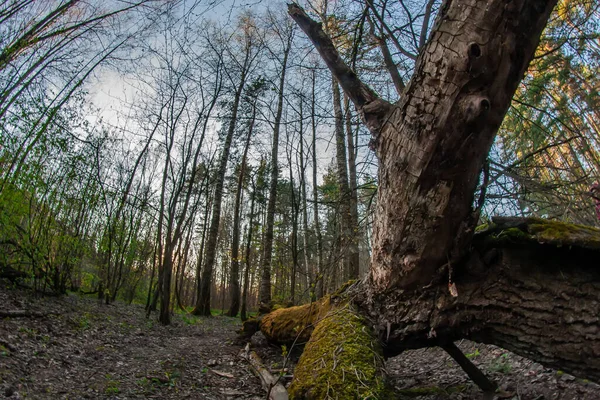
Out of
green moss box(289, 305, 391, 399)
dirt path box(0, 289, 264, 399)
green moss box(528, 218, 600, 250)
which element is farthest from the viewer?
dirt path box(0, 289, 264, 399)

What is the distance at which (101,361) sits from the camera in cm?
359

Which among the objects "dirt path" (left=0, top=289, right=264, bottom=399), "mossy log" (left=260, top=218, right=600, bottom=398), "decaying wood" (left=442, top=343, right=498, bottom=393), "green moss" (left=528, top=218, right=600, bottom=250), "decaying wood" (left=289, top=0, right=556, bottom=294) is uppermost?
"decaying wood" (left=289, top=0, right=556, bottom=294)

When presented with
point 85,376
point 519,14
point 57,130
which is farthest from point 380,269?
point 57,130

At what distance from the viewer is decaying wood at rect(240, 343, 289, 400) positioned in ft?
7.60

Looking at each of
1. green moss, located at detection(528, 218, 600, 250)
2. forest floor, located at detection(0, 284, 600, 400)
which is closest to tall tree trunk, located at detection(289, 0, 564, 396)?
green moss, located at detection(528, 218, 600, 250)

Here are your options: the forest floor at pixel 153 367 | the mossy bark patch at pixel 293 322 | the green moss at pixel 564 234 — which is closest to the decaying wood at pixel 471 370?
the forest floor at pixel 153 367

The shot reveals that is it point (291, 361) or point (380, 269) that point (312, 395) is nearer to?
point (380, 269)

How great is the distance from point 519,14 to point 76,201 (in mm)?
7848

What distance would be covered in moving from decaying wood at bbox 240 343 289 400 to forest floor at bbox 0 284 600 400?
0.32 feet

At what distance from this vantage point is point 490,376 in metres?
2.86

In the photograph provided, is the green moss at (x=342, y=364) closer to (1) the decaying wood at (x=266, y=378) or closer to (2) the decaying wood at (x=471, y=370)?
(1) the decaying wood at (x=266, y=378)

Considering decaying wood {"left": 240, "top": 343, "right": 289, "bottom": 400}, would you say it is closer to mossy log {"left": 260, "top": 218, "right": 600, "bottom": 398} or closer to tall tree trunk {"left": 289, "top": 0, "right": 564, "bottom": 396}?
mossy log {"left": 260, "top": 218, "right": 600, "bottom": 398}

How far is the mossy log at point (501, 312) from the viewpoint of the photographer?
1.72 m

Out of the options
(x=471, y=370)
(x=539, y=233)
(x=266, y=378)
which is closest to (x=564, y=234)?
(x=539, y=233)
